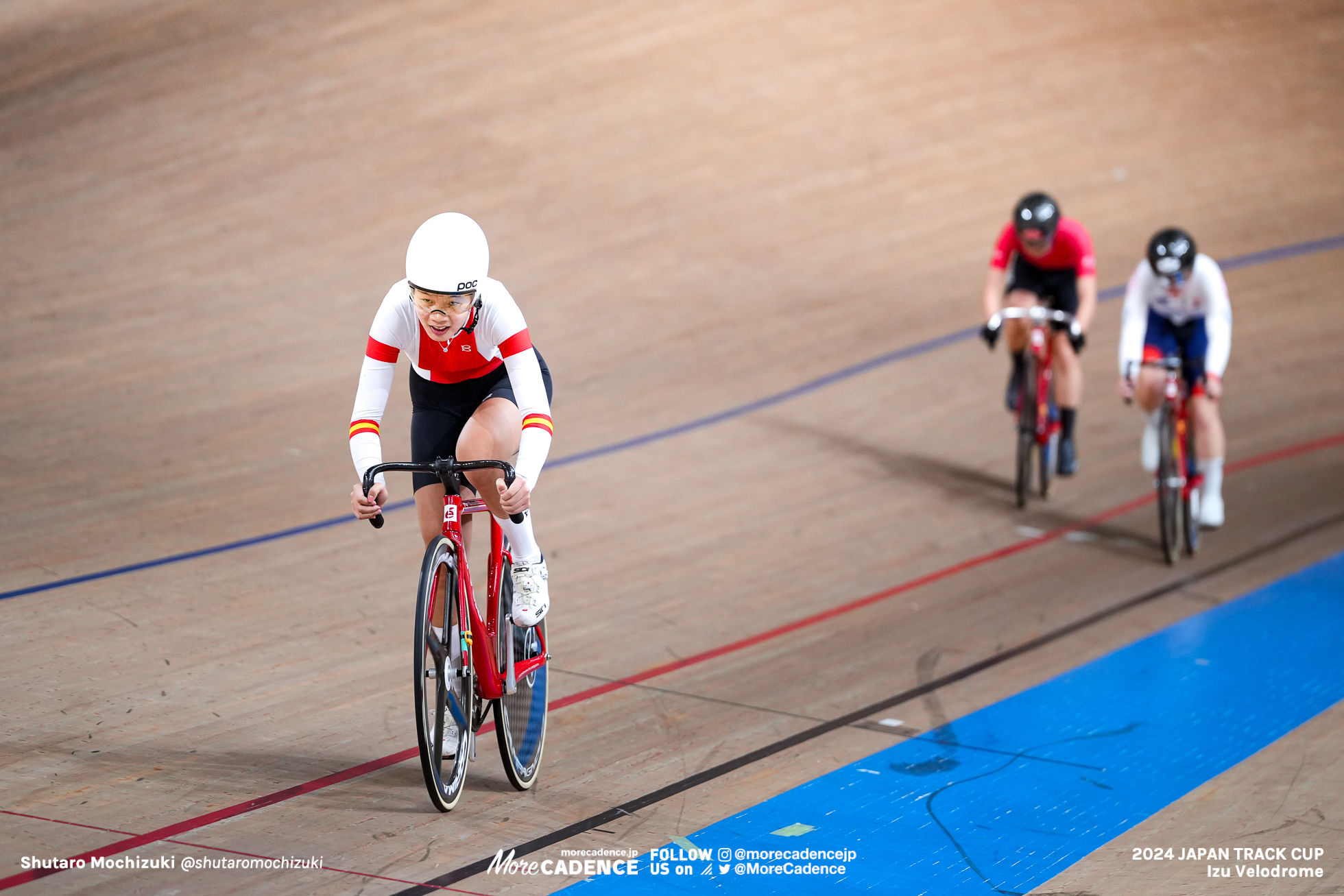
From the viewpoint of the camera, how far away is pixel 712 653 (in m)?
3.55

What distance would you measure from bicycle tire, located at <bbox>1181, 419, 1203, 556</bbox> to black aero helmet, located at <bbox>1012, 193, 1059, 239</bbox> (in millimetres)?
908

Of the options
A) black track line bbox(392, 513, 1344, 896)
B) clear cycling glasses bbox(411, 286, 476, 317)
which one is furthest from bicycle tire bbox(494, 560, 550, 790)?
clear cycling glasses bbox(411, 286, 476, 317)

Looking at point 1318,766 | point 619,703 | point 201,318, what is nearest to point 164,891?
point 619,703

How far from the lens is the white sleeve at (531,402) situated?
2357 millimetres

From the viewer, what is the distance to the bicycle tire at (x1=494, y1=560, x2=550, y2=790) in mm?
2543

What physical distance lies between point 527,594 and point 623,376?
3.77 m

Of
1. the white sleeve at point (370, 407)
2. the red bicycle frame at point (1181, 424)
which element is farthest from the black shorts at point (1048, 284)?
the white sleeve at point (370, 407)

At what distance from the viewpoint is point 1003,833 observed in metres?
2.50

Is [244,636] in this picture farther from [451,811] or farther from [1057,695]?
[1057,695]

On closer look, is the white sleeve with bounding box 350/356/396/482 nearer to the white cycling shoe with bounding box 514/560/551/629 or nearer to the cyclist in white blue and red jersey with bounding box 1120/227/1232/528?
the white cycling shoe with bounding box 514/560/551/629

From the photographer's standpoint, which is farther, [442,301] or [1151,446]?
[1151,446]

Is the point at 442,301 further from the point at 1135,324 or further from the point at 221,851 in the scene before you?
the point at 1135,324

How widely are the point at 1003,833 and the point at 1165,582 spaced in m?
2.20

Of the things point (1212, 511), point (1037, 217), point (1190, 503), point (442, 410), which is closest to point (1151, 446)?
point (1190, 503)
